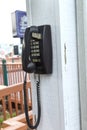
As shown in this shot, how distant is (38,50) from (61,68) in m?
0.11

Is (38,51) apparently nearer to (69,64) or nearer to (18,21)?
(69,64)

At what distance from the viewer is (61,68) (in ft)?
2.33

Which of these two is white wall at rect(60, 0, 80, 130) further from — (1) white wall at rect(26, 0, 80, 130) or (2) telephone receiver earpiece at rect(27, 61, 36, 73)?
(2) telephone receiver earpiece at rect(27, 61, 36, 73)

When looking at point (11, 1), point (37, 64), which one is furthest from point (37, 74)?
point (11, 1)

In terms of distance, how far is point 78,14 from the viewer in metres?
0.74

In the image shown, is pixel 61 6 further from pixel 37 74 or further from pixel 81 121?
pixel 81 121

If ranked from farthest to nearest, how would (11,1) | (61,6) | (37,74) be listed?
(11,1) → (37,74) → (61,6)

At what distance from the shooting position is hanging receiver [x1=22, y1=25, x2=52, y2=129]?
731 millimetres

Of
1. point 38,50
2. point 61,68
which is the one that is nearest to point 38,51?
point 38,50

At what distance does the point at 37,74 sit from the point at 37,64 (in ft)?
0.18

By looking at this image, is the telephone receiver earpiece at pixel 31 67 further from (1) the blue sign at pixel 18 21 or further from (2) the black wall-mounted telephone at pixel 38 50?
(1) the blue sign at pixel 18 21

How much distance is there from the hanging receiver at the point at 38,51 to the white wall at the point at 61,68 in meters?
0.02

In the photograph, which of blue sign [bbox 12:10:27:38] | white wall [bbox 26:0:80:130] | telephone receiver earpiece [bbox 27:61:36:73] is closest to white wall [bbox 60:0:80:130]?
white wall [bbox 26:0:80:130]

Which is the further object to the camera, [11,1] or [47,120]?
[11,1]
